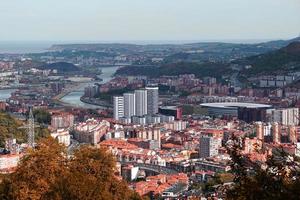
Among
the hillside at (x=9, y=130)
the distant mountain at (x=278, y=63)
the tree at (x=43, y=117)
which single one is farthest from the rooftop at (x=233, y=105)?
the hillside at (x=9, y=130)

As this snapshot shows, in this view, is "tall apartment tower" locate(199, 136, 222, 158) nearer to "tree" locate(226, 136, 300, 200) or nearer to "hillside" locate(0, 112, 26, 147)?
"hillside" locate(0, 112, 26, 147)

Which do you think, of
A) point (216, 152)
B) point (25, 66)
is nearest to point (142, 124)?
point (216, 152)

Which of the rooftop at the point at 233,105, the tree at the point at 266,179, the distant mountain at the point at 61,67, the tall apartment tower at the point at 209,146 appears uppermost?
the tree at the point at 266,179

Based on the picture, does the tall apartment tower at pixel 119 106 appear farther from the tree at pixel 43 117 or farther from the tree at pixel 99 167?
the tree at pixel 99 167

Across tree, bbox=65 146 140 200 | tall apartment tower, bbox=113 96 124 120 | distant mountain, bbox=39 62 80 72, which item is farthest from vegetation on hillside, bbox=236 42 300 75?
tree, bbox=65 146 140 200

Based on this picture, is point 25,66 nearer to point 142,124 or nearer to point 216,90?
point 216,90
